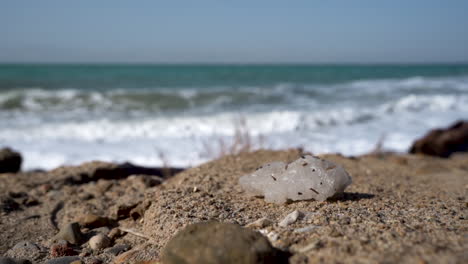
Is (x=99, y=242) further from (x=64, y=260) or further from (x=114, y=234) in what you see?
(x=64, y=260)

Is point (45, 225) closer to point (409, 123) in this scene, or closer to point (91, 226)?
point (91, 226)

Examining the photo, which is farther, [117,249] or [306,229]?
[117,249]

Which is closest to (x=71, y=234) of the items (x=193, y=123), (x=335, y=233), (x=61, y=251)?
(x=61, y=251)

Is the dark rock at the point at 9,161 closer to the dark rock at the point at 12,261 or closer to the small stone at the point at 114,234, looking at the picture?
the small stone at the point at 114,234

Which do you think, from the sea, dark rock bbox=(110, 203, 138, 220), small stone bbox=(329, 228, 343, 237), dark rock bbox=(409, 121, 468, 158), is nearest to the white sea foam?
the sea

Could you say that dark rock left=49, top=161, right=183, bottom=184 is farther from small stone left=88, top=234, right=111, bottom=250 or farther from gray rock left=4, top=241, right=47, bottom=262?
small stone left=88, top=234, right=111, bottom=250

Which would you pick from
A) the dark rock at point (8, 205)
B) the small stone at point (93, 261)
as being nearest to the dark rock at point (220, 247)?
the small stone at point (93, 261)
